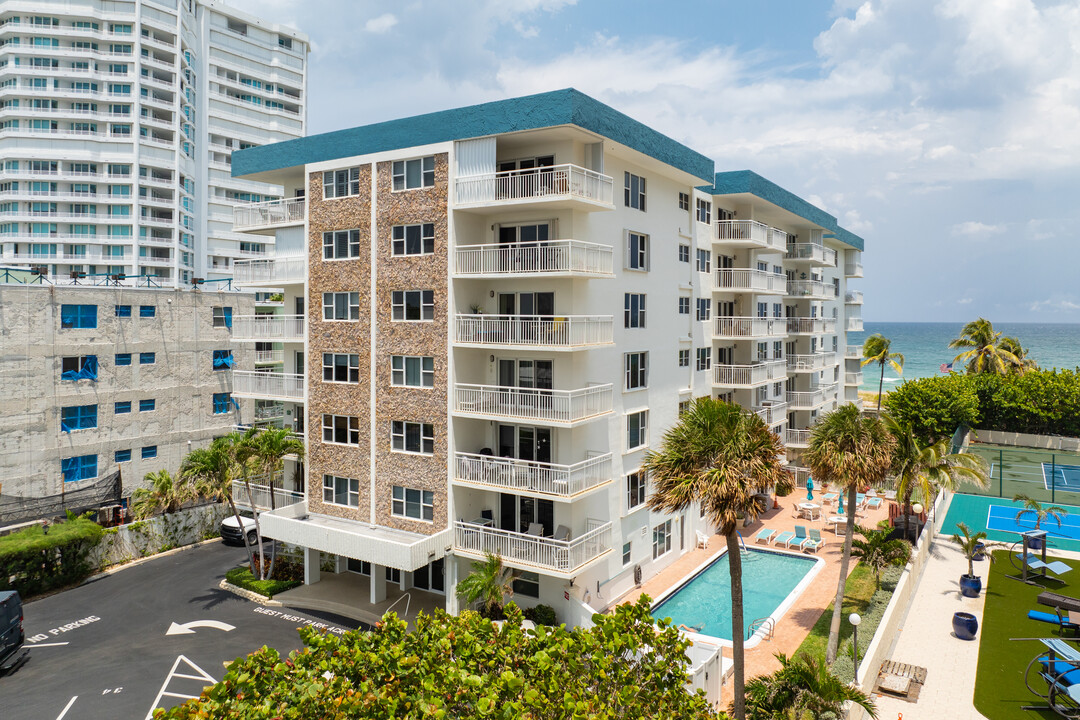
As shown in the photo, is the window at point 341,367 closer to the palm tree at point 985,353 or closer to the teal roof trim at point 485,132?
the teal roof trim at point 485,132

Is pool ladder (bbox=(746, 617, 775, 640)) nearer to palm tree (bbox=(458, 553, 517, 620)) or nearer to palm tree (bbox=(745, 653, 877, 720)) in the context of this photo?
palm tree (bbox=(745, 653, 877, 720))

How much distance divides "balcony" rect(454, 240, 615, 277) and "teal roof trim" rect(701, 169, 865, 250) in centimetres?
1239

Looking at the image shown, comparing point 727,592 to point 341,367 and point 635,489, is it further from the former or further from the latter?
point 341,367

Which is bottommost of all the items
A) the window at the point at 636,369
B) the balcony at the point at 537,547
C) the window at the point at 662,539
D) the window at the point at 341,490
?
the window at the point at 662,539

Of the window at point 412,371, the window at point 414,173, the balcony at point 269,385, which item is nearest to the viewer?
the window at point 414,173

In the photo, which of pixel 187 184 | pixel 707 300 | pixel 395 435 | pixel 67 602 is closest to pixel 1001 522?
pixel 707 300

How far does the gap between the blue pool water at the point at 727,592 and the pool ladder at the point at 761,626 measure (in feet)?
1.31

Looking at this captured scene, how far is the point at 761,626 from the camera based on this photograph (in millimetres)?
23531

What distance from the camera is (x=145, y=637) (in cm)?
2364

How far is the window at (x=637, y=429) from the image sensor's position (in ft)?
87.1

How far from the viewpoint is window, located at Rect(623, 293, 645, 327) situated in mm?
26359

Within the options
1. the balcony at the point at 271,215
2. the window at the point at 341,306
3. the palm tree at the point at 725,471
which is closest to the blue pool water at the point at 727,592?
the palm tree at the point at 725,471

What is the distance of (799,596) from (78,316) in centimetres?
3985

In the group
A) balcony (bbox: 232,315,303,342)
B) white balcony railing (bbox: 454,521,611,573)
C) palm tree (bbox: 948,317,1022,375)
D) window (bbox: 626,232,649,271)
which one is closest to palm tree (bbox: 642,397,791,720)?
white balcony railing (bbox: 454,521,611,573)
